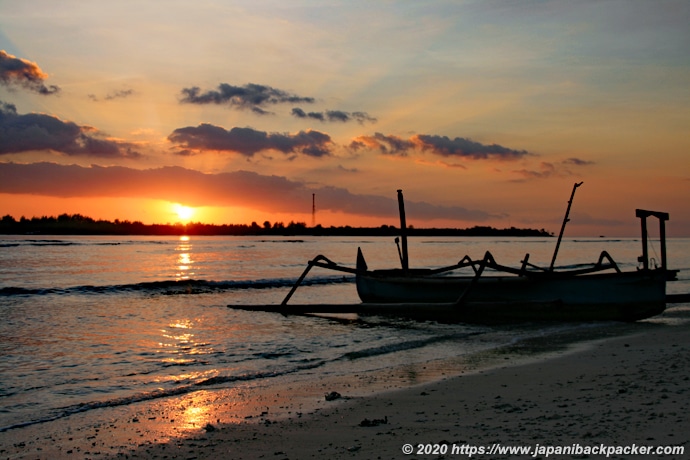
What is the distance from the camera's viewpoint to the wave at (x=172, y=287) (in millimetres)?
28281

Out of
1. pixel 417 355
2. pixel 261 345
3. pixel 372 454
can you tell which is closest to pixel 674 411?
pixel 372 454

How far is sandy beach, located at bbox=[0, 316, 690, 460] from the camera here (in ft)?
18.3

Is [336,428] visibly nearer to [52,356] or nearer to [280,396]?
[280,396]

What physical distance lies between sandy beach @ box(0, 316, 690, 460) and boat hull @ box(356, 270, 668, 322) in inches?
292

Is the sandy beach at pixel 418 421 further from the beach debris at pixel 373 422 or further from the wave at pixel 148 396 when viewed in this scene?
the wave at pixel 148 396

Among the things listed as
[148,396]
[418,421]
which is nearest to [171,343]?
[148,396]

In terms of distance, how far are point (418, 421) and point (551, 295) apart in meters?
12.3

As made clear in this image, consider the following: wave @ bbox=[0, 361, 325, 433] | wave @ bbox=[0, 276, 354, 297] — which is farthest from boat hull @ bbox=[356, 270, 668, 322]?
wave @ bbox=[0, 276, 354, 297]

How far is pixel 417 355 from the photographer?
12.4 m

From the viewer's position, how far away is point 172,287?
32.3 metres

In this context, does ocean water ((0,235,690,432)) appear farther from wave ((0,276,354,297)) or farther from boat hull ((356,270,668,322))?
boat hull ((356,270,668,322))

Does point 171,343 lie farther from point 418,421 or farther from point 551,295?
point 551,295

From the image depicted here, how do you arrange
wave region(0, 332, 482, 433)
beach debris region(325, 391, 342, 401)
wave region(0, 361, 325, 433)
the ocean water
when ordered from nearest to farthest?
wave region(0, 361, 325, 433), wave region(0, 332, 482, 433), beach debris region(325, 391, 342, 401), the ocean water

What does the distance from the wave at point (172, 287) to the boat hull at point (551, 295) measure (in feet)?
50.1
